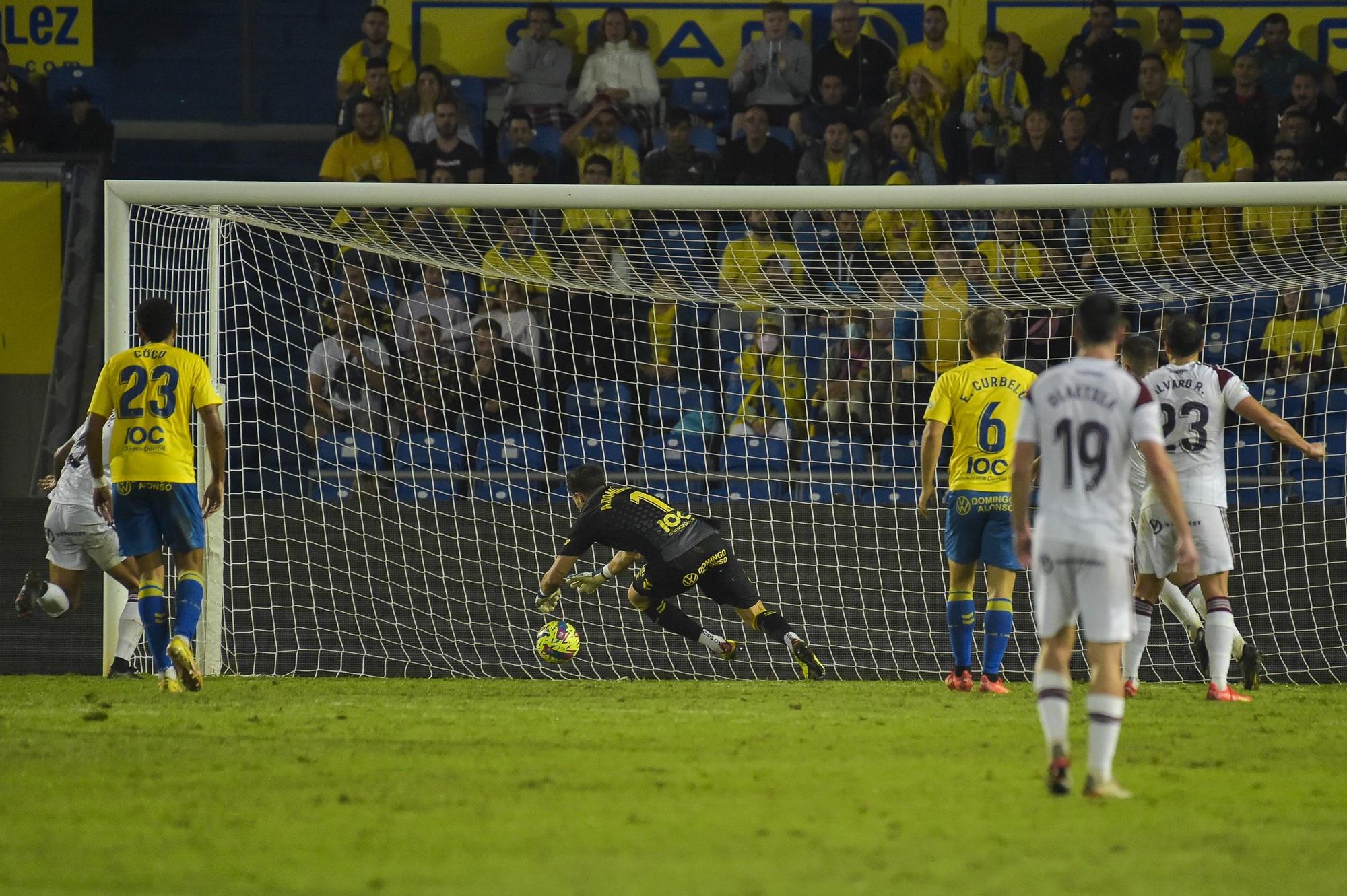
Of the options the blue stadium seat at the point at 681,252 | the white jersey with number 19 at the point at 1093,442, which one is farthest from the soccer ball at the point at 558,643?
the white jersey with number 19 at the point at 1093,442

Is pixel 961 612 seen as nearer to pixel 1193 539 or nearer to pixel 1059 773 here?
pixel 1193 539

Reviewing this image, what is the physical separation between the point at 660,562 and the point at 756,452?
102 inches

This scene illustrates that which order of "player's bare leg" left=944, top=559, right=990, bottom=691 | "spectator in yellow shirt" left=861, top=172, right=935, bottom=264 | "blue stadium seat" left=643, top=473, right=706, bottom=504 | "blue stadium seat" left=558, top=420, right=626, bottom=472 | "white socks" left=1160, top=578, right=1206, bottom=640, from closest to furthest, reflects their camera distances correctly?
"player's bare leg" left=944, top=559, right=990, bottom=691, "white socks" left=1160, top=578, right=1206, bottom=640, "blue stadium seat" left=643, top=473, right=706, bottom=504, "blue stadium seat" left=558, top=420, right=626, bottom=472, "spectator in yellow shirt" left=861, top=172, right=935, bottom=264

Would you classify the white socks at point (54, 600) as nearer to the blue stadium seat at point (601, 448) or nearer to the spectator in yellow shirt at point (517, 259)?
the spectator in yellow shirt at point (517, 259)

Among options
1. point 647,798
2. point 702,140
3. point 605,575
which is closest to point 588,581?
point 605,575

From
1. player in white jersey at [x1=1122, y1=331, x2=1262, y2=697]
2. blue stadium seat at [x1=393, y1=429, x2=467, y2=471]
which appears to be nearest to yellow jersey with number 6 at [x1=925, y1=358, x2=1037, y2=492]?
player in white jersey at [x1=1122, y1=331, x2=1262, y2=697]

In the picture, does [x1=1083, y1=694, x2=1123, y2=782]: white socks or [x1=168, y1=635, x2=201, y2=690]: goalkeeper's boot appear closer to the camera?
[x1=1083, y1=694, x2=1123, y2=782]: white socks

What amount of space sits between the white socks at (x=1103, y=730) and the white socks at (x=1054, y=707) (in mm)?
77

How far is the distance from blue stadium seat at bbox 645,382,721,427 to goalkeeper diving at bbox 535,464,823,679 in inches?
85.0

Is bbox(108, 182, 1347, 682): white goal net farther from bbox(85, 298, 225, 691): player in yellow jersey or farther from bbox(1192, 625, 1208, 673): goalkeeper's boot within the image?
bbox(85, 298, 225, 691): player in yellow jersey

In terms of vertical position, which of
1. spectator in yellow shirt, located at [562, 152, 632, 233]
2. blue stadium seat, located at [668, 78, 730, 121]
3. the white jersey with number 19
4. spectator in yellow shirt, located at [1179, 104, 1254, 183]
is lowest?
the white jersey with number 19

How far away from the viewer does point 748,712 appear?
7004 millimetres

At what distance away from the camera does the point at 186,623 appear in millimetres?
7477

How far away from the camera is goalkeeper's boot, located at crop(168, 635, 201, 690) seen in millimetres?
7277
